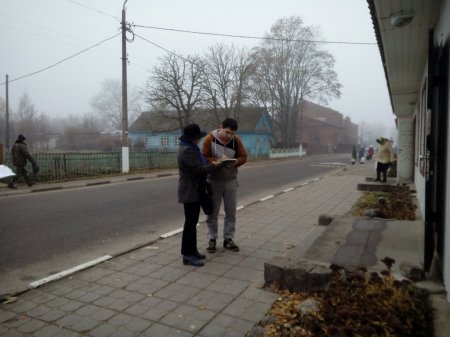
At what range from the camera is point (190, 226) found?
15.7 ft

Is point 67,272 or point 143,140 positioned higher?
point 143,140

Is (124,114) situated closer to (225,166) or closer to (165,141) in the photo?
(225,166)

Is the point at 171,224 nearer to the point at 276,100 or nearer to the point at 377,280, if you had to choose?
the point at 377,280

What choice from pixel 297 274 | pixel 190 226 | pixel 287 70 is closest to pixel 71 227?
pixel 190 226

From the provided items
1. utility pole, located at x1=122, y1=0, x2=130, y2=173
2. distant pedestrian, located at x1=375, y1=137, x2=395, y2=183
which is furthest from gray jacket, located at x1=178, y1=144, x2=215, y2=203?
utility pole, located at x1=122, y1=0, x2=130, y2=173

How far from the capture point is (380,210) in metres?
7.05

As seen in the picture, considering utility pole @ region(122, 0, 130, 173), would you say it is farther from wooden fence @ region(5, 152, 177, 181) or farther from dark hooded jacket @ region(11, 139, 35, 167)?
dark hooded jacket @ region(11, 139, 35, 167)

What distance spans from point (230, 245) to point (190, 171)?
1459mm

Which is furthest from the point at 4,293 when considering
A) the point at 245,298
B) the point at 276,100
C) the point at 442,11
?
the point at 276,100

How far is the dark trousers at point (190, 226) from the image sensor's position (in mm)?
4738

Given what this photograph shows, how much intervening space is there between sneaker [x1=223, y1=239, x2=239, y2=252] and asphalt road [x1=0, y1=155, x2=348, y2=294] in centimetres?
141

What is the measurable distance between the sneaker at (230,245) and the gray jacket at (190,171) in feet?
3.54

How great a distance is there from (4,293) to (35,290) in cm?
30

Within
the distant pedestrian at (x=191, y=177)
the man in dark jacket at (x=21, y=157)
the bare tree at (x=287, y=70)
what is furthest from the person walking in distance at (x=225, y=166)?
the bare tree at (x=287, y=70)
